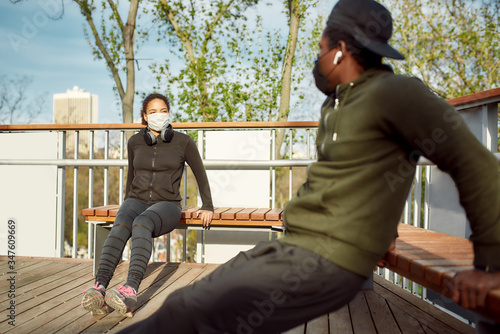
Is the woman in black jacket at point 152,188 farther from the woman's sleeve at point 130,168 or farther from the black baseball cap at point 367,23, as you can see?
the black baseball cap at point 367,23

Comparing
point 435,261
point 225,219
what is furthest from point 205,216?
point 435,261

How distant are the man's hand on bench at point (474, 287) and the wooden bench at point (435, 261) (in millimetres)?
16

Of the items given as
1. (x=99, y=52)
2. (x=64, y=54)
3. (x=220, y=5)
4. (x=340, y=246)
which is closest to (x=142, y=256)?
(x=340, y=246)

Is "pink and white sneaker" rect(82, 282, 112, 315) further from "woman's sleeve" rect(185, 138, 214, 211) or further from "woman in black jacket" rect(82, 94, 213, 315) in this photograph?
"woman's sleeve" rect(185, 138, 214, 211)

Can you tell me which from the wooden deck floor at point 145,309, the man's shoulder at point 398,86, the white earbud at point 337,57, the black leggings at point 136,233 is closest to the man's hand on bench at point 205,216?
the black leggings at point 136,233

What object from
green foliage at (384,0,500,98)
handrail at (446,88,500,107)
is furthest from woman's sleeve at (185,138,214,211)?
green foliage at (384,0,500,98)

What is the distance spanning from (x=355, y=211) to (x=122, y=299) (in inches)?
68.0

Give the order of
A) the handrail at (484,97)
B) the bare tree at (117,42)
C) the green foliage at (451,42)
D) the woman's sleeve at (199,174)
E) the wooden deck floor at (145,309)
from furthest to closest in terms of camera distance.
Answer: the green foliage at (451,42) → the bare tree at (117,42) → the woman's sleeve at (199,174) → the handrail at (484,97) → the wooden deck floor at (145,309)

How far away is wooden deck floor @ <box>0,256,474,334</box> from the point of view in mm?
2348

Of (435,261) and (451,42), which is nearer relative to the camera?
(435,261)

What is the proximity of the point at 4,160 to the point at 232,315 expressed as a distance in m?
3.89

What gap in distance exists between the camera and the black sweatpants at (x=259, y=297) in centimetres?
108

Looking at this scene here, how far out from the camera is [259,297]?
1.08 meters

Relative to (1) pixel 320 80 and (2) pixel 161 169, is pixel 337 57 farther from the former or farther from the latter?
(2) pixel 161 169
